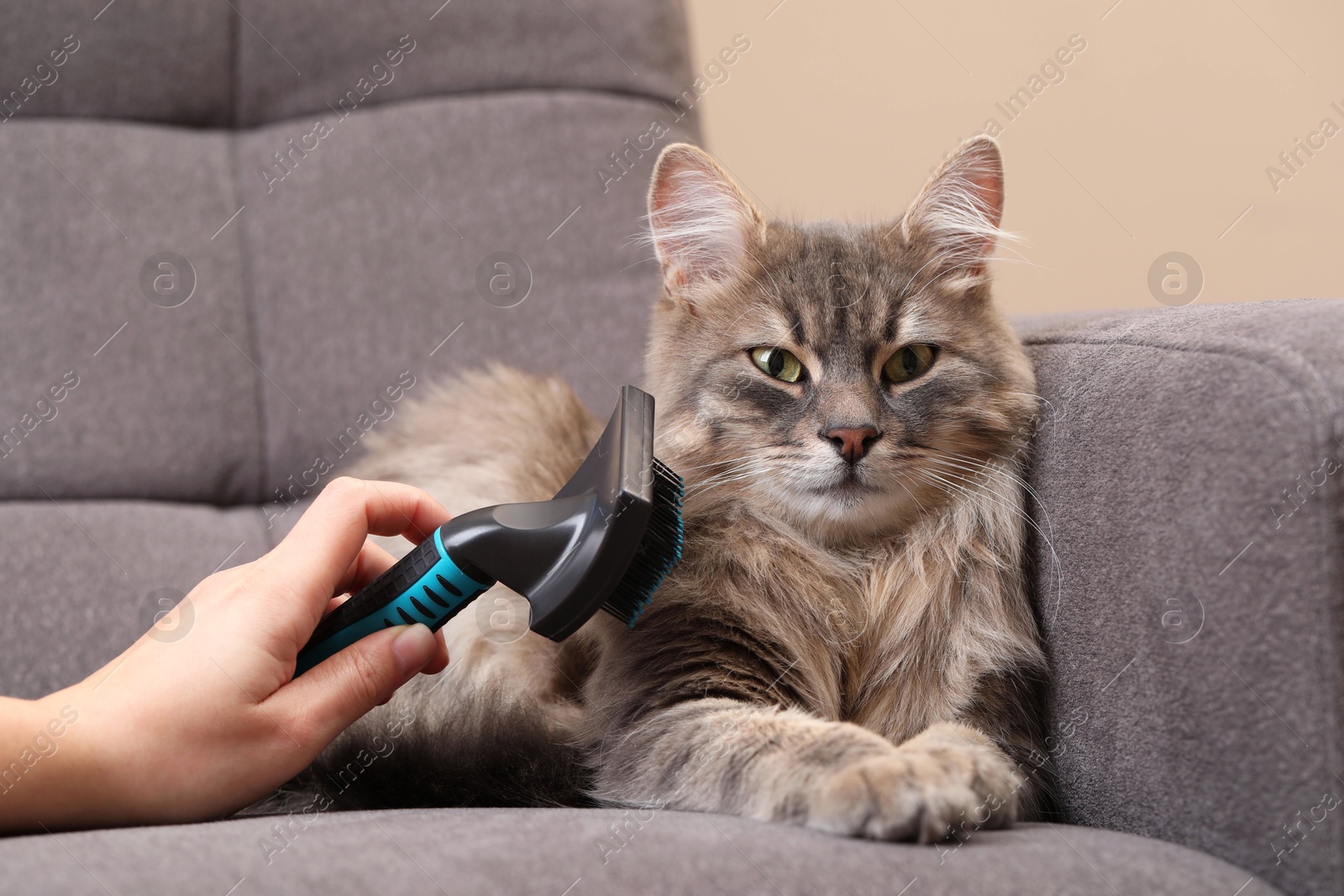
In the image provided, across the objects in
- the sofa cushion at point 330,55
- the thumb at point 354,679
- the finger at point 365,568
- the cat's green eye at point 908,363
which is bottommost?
the thumb at point 354,679

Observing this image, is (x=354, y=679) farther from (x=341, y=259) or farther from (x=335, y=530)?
(x=341, y=259)

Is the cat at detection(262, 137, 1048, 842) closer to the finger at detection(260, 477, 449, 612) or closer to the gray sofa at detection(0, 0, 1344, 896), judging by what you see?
the gray sofa at detection(0, 0, 1344, 896)

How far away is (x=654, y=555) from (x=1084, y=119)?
2.31 metres

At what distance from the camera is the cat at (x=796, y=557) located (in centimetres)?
113

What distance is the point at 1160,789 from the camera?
0.96 metres

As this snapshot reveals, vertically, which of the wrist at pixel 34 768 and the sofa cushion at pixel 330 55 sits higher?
the sofa cushion at pixel 330 55

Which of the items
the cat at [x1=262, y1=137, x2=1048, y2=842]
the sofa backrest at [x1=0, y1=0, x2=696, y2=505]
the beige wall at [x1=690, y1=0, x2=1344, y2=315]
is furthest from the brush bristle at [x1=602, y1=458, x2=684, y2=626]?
the beige wall at [x1=690, y1=0, x2=1344, y2=315]

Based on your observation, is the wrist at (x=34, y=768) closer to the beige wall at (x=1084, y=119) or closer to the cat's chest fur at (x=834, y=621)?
the cat's chest fur at (x=834, y=621)

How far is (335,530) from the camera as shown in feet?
3.64

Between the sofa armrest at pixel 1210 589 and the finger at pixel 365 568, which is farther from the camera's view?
the finger at pixel 365 568

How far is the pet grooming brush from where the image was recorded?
3.20 feet

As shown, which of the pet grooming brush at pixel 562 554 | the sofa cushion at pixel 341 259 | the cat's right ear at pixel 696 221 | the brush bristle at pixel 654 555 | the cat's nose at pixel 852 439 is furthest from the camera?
the sofa cushion at pixel 341 259

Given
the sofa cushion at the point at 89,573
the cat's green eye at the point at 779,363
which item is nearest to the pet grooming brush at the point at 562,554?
the cat's green eye at the point at 779,363

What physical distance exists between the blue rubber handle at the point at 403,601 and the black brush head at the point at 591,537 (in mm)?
24
